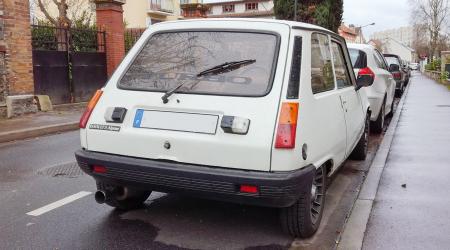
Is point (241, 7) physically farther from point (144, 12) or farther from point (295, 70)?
point (295, 70)

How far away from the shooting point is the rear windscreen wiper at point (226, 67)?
12.4 feet

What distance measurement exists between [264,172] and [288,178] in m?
0.17

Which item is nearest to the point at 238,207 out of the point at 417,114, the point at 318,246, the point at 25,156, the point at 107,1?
the point at 318,246

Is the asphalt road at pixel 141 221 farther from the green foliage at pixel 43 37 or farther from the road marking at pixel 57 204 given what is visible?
the green foliage at pixel 43 37

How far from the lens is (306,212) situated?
3775 mm

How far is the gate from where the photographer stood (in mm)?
12828

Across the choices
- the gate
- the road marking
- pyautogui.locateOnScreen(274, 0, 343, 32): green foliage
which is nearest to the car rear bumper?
the road marking

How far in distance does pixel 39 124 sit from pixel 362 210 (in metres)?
7.58

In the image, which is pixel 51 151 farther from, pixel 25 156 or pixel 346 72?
pixel 346 72

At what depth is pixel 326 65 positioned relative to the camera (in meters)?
4.58

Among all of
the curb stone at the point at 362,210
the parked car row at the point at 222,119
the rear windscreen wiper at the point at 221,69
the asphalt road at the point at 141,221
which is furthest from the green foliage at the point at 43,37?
the rear windscreen wiper at the point at 221,69

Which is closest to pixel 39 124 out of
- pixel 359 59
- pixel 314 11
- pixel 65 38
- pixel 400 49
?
pixel 65 38

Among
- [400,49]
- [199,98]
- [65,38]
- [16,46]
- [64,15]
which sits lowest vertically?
[199,98]

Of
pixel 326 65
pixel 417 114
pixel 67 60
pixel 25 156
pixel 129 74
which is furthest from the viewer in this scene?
pixel 67 60
